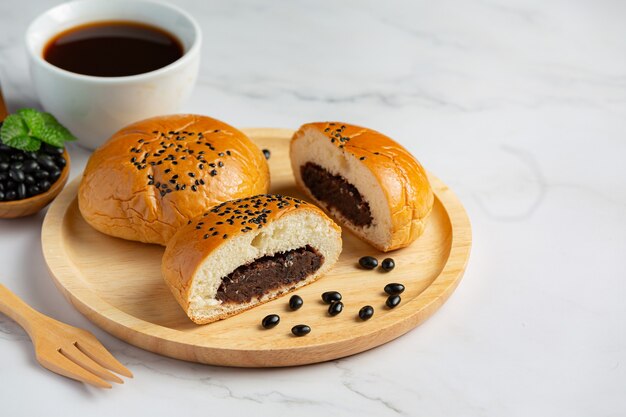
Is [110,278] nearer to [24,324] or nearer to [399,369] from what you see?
[24,324]

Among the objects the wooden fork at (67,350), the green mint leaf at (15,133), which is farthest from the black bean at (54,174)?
the wooden fork at (67,350)

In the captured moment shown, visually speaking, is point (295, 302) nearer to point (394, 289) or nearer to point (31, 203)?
point (394, 289)

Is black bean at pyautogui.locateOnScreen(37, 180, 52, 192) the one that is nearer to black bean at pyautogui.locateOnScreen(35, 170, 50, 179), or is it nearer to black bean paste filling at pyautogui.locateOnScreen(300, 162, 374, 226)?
black bean at pyautogui.locateOnScreen(35, 170, 50, 179)

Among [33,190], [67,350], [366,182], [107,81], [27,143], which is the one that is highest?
[107,81]

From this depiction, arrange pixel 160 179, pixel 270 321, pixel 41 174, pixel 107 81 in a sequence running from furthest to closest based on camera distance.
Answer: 1. pixel 107 81
2. pixel 41 174
3. pixel 160 179
4. pixel 270 321

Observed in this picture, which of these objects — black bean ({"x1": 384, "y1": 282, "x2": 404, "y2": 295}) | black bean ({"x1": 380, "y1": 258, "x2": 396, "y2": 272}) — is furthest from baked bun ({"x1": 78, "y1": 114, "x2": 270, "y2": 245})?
black bean ({"x1": 384, "y1": 282, "x2": 404, "y2": 295})

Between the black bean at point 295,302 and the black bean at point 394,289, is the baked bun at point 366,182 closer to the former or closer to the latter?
the black bean at point 394,289

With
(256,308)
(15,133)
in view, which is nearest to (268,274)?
(256,308)
